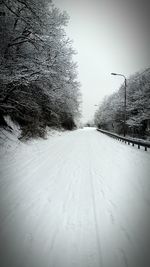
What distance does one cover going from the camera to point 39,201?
4027 millimetres

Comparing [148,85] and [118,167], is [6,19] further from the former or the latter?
[148,85]

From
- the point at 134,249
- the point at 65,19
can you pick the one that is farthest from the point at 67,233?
the point at 65,19

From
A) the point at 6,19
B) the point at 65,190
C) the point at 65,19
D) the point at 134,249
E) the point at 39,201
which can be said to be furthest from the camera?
the point at 65,19

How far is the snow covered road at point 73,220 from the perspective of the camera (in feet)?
7.79

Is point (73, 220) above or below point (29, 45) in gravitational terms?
below

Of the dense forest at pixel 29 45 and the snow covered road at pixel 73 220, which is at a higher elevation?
the dense forest at pixel 29 45

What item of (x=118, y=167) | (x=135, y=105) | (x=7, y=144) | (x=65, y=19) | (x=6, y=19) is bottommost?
(x=118, y=167)

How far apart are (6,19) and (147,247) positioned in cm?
1210

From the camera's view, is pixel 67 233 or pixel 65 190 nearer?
pixel 67 233

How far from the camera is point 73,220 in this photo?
3248 millimetres

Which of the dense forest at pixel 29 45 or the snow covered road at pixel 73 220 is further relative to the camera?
the dense forest at pixel 29 45

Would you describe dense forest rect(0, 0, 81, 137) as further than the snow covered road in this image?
Yes

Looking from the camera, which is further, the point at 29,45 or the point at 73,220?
the point at 29,45

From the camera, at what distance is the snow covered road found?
93.4 inches
